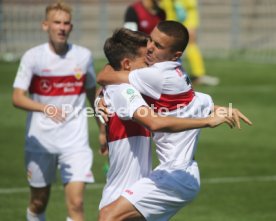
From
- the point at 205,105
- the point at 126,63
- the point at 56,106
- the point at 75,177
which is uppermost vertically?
the point at 126,63

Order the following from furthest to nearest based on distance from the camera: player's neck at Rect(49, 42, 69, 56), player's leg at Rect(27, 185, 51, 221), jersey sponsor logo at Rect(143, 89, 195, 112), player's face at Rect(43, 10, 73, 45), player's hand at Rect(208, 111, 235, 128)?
player's neck at Rect(49, 42, 69, 56) → player's leg at Rect(27, 185, 51, 221) → player's face at Rect(43, 10, 73, 45) → jersey sponsor logo at Rect(143, 89, 195, 112) → player's hand at Rect(208, 111, 235, 128)

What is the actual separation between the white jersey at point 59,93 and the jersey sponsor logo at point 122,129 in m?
2.41

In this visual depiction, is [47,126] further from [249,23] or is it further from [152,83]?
[249,23]

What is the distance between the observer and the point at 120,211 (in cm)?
740

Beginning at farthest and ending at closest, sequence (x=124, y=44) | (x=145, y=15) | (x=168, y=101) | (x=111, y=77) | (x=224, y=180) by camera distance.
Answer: (x=145, y=15), (x=224, y=180), (x=111, y=77), (x=124, y=44), (x=168, y=101)

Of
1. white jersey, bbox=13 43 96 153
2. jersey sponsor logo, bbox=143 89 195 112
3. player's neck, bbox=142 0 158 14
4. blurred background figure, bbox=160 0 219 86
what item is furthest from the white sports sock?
blurred background figure, bbox=160 0 219 86

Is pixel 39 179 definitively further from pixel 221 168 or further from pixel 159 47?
pixel 221 168

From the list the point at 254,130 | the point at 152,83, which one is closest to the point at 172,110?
the point at 152,83

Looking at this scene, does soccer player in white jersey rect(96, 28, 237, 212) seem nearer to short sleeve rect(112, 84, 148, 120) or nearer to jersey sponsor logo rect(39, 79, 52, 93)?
short sleeve rect(112, 84, 148, 120)

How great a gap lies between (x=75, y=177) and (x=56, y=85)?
1.02 metres

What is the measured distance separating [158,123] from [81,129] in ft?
10.7

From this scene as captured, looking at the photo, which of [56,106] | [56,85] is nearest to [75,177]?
[56,106]

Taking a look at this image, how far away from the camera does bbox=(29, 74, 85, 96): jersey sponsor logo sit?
398 inches

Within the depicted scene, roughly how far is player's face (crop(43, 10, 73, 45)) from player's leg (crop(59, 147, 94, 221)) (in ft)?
4.03
